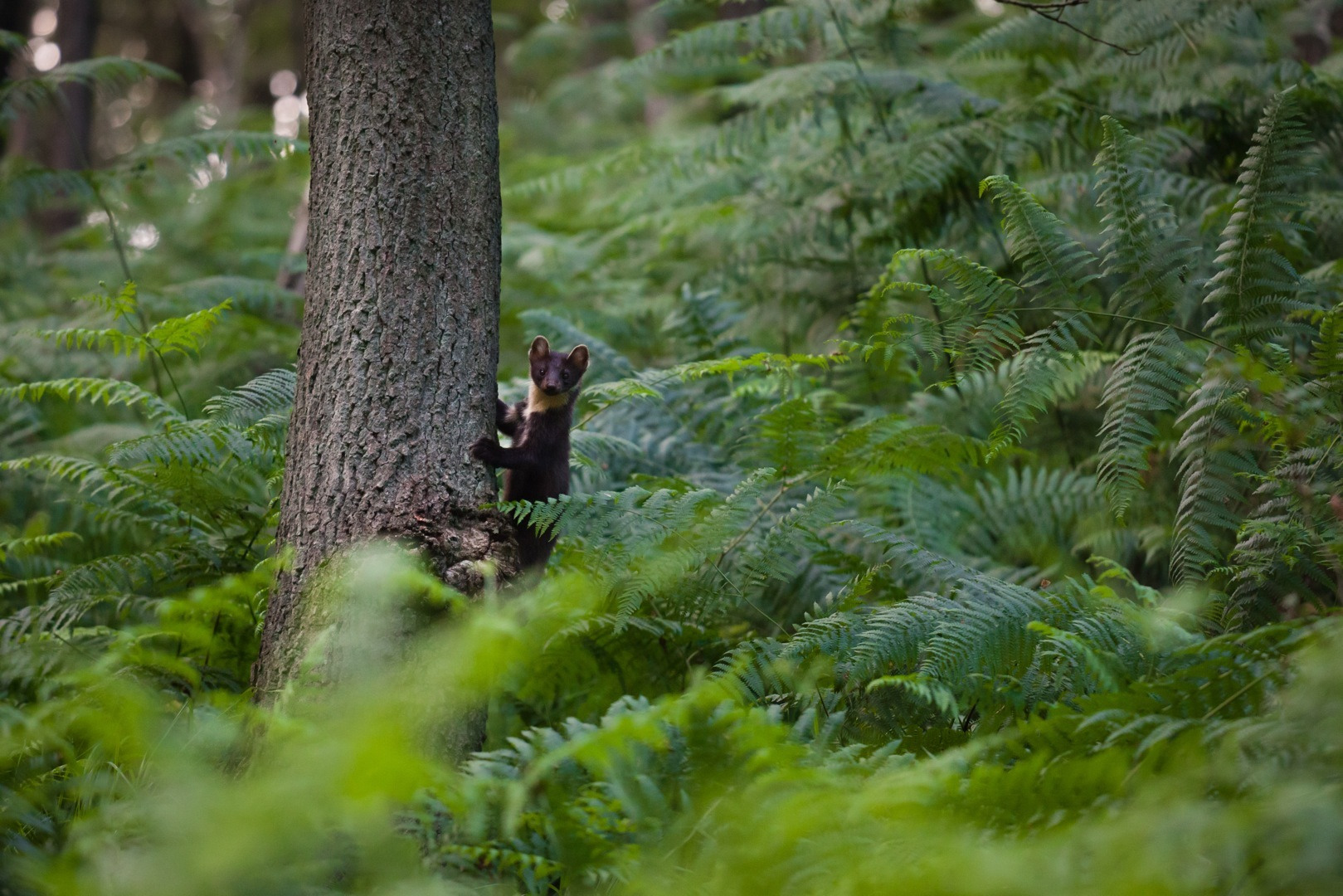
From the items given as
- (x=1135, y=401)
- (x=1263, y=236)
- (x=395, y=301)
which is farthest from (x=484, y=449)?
(x=1263, y=236)

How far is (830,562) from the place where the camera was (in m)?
3.86

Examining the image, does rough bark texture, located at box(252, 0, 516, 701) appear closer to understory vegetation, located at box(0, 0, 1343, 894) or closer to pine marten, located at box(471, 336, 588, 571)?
understory vegetation, located at box(0, 0, 1343, 894)

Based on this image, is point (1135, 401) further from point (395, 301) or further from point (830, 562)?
point (395, 301)

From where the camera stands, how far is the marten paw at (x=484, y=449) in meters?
3.04

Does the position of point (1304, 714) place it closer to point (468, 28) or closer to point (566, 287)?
point (468, 28)

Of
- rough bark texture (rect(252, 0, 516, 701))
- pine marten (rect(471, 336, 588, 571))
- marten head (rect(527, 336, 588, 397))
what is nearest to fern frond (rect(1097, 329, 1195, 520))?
rough bark texture (rect(252, 0, 516, 701))

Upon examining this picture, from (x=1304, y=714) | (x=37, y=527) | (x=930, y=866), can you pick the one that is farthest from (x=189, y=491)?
(x=1304, y=714)

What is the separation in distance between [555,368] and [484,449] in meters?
1.36

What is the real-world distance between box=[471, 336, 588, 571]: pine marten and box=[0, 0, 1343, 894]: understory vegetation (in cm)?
21

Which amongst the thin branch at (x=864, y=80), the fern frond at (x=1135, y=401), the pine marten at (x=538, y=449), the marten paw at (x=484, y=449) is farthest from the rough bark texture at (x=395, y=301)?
the thin branch at (x=864, y=80)

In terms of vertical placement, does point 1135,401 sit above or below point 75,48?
below

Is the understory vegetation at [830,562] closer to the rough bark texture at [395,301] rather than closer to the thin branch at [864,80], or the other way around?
the thin branch at [864,80]

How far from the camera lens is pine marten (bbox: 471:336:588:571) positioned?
3795 millimetres

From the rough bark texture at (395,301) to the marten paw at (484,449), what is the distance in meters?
0.03
